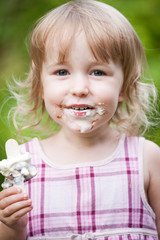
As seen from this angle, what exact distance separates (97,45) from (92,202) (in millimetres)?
669

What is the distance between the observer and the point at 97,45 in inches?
78.6

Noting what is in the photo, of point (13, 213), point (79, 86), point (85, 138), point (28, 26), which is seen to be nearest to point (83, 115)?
point (79, 86)

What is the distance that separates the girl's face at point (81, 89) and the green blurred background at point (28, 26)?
4.12ft

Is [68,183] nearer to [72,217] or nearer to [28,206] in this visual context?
[72,217]

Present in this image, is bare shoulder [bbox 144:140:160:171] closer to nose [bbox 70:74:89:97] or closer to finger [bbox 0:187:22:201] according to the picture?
nose [bbox 70:74:89:97]

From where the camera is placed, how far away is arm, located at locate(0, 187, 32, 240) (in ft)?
6.06

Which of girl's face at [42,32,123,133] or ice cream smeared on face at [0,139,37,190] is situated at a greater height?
girl's face at [42,32,123,133]

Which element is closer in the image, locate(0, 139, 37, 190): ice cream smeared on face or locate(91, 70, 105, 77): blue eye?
locate(0, 139, 37, 190): ice cream smeared on face

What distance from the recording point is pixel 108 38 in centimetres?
205

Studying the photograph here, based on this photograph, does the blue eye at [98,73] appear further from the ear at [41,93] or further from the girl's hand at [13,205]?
the girl's hand at [13,205]

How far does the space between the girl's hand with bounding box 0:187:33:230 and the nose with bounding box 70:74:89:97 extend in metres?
0.44

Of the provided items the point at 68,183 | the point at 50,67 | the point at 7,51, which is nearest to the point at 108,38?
the point at 50,67

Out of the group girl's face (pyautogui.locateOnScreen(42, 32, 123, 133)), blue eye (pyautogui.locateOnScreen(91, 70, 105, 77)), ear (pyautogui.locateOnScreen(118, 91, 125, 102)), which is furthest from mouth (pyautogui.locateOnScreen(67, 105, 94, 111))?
ear (pyautogui.locateOnScreen(118, 91, 125, 102))

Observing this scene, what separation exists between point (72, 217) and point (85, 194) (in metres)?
0.11
